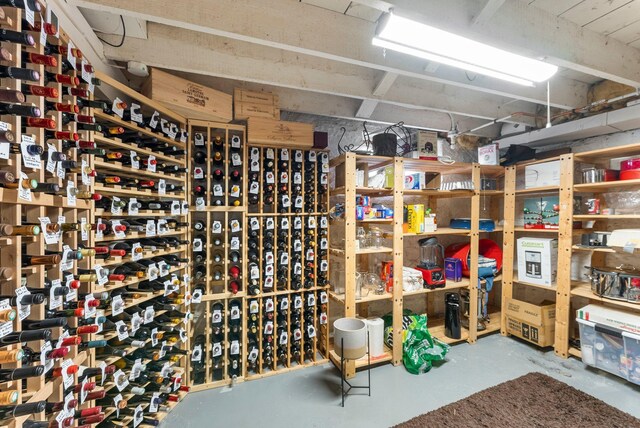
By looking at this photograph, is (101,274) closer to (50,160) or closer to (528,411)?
(50,160)

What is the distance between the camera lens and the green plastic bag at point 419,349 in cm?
239

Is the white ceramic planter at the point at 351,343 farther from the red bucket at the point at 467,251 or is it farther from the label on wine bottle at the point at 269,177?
the red bucket at the point at 467,251

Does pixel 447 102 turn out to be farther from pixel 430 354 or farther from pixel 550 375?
pixel 550 375

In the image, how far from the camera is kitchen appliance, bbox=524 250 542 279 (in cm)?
280

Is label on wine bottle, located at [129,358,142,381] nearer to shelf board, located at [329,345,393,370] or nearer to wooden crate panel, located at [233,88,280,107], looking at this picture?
A: shelf board, located at [329,345,393,370]

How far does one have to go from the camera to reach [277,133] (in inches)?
86.7

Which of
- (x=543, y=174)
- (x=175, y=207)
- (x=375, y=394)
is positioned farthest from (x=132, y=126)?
(x=543, y=174)

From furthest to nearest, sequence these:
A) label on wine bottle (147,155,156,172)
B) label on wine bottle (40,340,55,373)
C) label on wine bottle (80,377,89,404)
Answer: label on wine bottle (147,155,156,172) → label on wine bottle (80,377,89,404) → label on wine bottle (40,340,55,373)

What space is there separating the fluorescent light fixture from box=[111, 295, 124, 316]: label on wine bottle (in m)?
1.94

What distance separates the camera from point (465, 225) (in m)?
2.94

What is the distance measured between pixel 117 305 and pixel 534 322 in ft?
11.9

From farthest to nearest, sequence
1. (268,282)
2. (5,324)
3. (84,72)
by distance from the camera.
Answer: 1. (268,282)
2. (84,72)
3. (5,324)

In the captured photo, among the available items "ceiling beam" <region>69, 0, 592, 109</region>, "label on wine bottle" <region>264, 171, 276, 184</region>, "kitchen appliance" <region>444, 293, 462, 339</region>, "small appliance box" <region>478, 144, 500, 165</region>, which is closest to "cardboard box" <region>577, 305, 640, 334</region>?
"kitchen appliance" <region>444, 293, 462, 339</region>

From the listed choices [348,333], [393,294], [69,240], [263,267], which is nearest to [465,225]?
[393,294]
